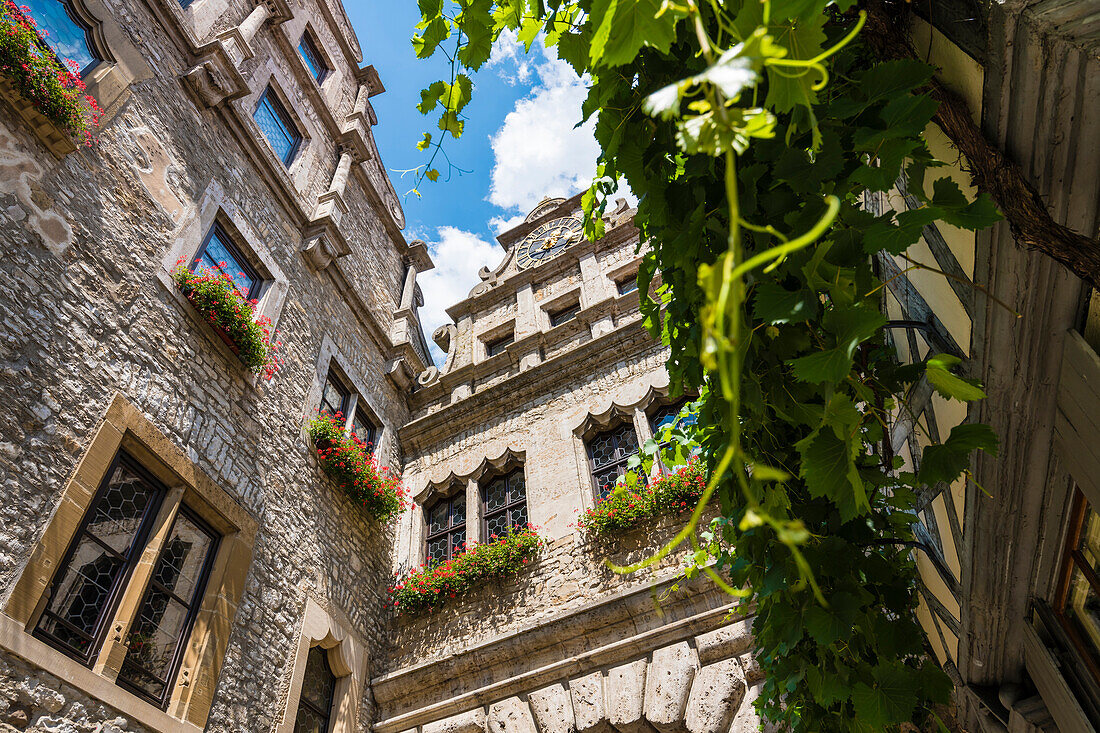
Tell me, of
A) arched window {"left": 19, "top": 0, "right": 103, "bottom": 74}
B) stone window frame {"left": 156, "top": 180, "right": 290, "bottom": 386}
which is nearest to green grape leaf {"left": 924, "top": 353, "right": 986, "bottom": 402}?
stone window frame {"left": 156, "top": 180, "right": 290, "bottom": 386}

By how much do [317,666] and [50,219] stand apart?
4215mm

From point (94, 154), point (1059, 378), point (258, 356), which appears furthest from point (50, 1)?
point (1059, 378)

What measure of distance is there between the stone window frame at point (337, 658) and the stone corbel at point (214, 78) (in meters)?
5.02

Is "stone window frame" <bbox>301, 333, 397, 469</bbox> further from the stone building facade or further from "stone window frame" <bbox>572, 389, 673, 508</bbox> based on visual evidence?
"stone window frame" <bbox>572, 389, 673, 508</bbox>

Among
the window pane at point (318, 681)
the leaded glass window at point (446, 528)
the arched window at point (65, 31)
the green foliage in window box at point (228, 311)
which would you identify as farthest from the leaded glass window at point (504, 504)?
the arched window at point (65, 31)

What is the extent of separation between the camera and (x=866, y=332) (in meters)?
1.06

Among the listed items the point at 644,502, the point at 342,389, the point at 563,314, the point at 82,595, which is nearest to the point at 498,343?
the point at 563,314

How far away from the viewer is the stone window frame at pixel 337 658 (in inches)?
220

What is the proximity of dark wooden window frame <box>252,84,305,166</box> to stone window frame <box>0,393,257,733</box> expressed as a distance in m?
4.82

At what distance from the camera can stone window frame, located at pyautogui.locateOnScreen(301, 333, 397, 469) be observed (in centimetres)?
708

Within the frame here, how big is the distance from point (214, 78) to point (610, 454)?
564cm

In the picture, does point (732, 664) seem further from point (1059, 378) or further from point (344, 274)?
point (344, 274)

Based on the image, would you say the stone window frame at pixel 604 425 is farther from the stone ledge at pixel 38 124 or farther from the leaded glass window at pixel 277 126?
the stone ledge at pixel 38 124

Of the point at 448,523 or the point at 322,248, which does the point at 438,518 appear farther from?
the point at 322,248
